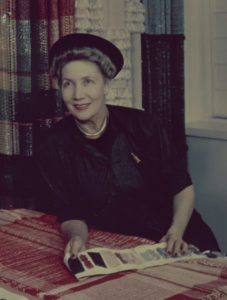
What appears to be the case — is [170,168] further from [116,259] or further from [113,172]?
[116,259]

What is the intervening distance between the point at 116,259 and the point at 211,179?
1.56 m

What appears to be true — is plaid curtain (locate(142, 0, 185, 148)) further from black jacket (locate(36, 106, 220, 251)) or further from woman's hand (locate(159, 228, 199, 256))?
woman's hand (locate(159, 228, 199, 256))

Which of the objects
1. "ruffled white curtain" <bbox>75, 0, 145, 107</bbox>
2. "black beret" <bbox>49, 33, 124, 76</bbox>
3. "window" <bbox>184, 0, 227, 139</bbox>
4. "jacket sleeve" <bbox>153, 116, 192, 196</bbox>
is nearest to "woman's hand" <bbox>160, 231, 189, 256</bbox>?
"jacket sleeve" <bbox>153, 116, 192, 196</bbox>

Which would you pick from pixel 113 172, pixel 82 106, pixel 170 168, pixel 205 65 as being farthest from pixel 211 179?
pixel 82 106

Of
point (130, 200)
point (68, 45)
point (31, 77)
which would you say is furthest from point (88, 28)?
point (130, 200)

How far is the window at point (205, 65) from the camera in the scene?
317 cm

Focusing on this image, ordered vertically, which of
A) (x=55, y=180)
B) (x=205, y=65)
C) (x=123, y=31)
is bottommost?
(x=55, y=180)

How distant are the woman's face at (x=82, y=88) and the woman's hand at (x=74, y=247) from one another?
479 mm

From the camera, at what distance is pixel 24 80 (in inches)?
104

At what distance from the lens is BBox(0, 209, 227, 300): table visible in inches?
56.9

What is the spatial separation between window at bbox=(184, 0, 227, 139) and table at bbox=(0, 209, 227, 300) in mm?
1481

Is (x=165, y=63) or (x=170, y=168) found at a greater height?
(x=165, y=63)

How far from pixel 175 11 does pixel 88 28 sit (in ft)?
1.80

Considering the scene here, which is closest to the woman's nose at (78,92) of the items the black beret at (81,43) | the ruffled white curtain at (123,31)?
the black beret at (81,43)
